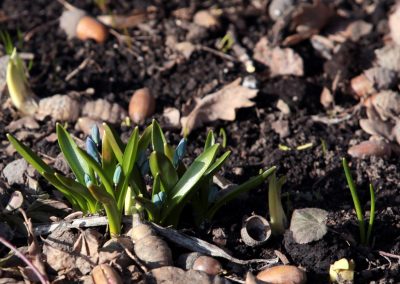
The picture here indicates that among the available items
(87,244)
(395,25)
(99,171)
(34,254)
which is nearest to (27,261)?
(34,254)

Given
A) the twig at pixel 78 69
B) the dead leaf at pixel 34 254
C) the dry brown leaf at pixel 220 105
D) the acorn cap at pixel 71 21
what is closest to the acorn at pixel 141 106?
the dry brown leaf at pixel 220 105

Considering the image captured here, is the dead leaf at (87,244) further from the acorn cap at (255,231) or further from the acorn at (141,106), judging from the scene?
the acorn at (141,106)

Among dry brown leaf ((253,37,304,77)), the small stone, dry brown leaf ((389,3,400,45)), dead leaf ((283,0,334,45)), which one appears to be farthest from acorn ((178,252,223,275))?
dry brown leaf ((389,3,400,45))

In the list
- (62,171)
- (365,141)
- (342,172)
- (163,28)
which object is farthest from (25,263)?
(163,28)

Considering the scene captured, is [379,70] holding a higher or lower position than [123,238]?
lower

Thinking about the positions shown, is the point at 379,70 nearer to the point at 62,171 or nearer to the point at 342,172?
the point at 342,172

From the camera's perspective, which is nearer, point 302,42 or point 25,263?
point 25,263
